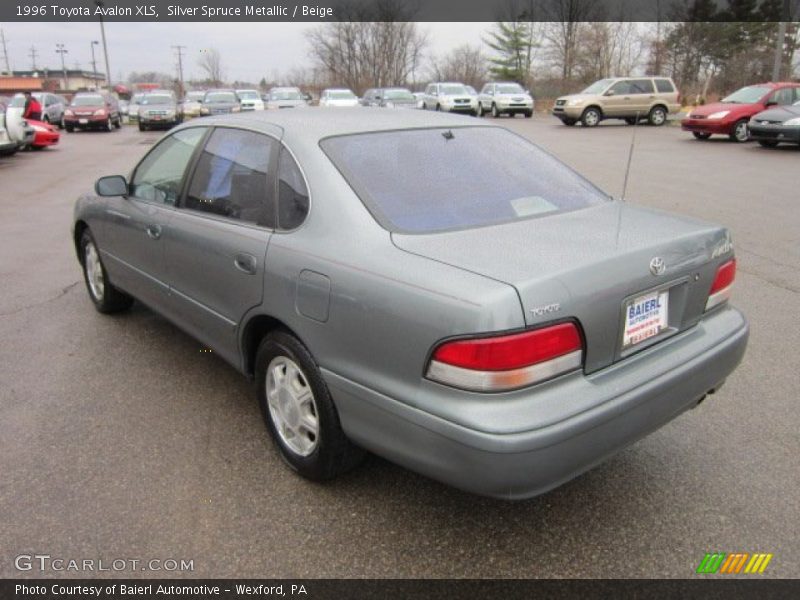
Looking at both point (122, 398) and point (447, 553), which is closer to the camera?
point (447, 553)

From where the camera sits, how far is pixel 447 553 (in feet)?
8.11

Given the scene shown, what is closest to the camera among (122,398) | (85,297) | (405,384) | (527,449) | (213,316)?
(527,449)

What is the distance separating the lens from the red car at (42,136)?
1892 cm

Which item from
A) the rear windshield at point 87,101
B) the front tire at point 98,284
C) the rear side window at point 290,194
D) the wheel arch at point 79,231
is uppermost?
the rear side window at point 290,194

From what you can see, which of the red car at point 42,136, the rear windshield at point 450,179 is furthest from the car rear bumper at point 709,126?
the red car at point 42,136

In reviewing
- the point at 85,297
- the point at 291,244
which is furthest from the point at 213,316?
the point at 85,297

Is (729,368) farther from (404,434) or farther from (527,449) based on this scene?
(404,434)

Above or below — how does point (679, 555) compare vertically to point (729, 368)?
below

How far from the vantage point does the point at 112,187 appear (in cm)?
416

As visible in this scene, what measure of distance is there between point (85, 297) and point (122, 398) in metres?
2.32

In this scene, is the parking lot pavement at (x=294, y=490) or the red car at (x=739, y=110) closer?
the parking lot pavement at (x=294, y=490)

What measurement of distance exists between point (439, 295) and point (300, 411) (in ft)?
3.39

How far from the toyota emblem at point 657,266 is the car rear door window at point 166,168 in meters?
2.57

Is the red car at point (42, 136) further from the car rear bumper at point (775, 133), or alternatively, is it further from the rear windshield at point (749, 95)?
the rear windshield at point (749, 95)
